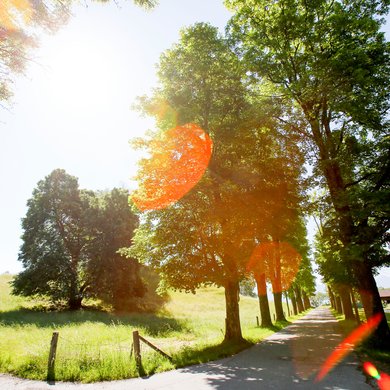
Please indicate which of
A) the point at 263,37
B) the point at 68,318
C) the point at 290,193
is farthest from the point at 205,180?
the point at 68,318

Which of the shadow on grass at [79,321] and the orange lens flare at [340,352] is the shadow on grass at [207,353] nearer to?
the orange lens flare at [340,352]

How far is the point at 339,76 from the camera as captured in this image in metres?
11.1

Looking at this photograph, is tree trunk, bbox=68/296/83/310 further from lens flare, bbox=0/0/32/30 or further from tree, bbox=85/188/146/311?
lens flare, bbox=0/0/32/30

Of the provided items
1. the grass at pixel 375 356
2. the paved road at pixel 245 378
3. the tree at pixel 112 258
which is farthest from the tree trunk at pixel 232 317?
the tree at pixel 112 258

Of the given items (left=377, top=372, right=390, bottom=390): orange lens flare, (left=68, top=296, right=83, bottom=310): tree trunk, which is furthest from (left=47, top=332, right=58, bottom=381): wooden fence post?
(left=68, top=296, right=83, bottom=310): tree trunk

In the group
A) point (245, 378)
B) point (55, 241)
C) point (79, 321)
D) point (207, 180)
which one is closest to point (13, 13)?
point (207, 180)

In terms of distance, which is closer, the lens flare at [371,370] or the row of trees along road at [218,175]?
the lens flare at [371,370]

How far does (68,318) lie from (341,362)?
77.2ft

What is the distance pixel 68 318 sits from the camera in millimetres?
25781

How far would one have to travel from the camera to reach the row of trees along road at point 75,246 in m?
31.2

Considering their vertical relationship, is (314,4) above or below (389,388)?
above

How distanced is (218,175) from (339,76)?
6.39m

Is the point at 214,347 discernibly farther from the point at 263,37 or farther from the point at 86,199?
the point at 86,199

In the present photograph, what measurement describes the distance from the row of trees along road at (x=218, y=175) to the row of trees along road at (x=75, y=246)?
2028 centimetres
